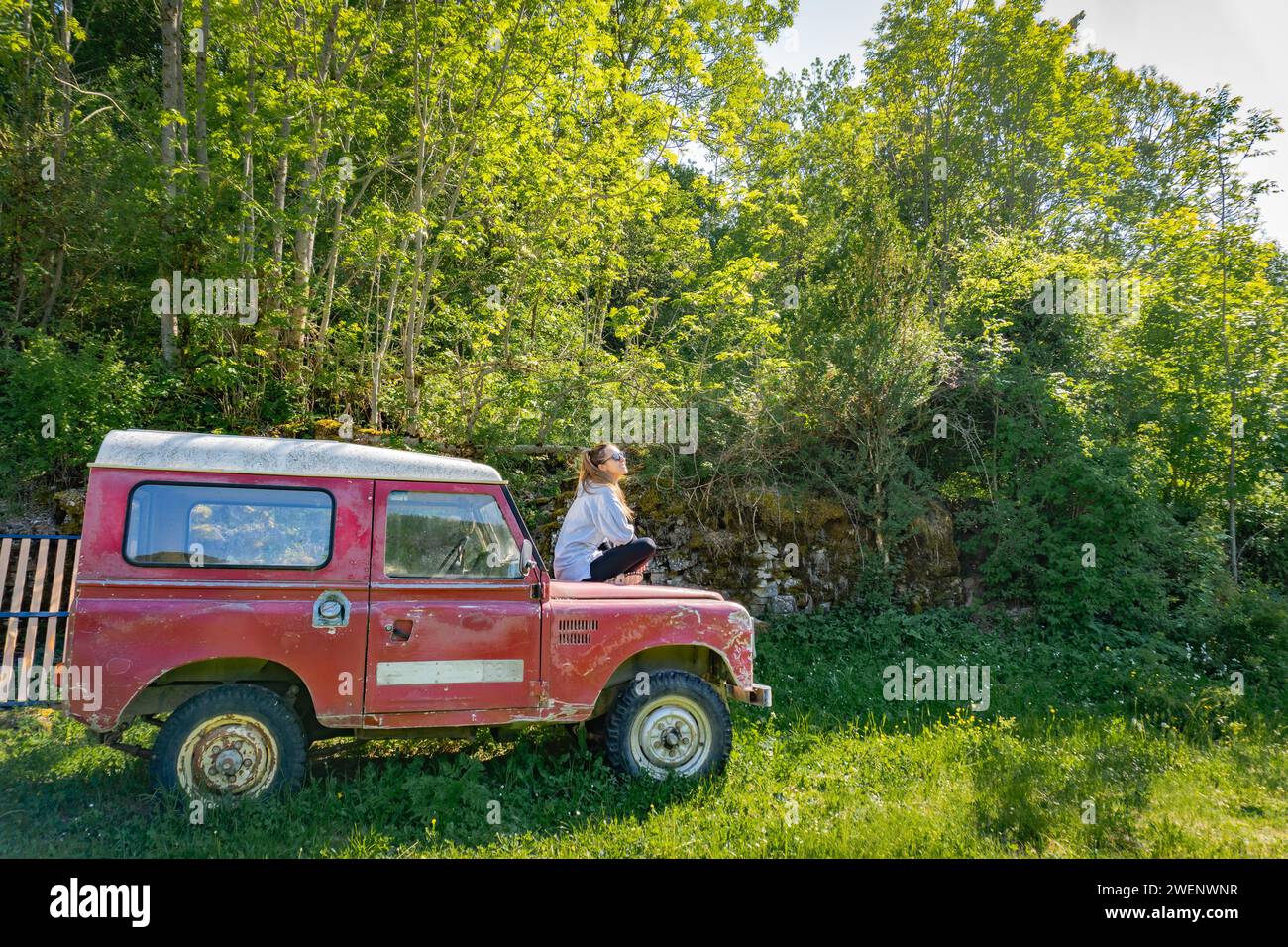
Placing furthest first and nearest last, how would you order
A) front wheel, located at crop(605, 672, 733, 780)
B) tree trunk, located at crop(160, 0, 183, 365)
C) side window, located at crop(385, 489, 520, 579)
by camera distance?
tree trunk, located at crop(160, 0, 183, 365) → front wheel, located at crop(605, 672, 733, 780) → side window, located at crop(385, 489, 520, 579)

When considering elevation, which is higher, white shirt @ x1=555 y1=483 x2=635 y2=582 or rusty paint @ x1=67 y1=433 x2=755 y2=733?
white shirt @ x1=555 y1=483 x2=635 y2=582

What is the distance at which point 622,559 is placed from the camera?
19.6ft

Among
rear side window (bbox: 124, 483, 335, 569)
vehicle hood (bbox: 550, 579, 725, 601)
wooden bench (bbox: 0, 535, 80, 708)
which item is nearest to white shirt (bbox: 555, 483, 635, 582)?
vehicle hood (bbox: 550, 579, 725, 601)

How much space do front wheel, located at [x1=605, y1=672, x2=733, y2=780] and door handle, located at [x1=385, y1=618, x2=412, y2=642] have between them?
1.51 meters

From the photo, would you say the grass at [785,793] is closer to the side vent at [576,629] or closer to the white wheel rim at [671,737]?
the white wheel rim at [671,737]

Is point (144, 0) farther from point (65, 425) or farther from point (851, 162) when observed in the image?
point (851, 162)

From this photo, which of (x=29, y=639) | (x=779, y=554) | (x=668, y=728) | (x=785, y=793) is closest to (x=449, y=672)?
(x=668, y=728)

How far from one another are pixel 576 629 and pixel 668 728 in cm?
101

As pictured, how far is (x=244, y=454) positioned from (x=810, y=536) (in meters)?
7.63

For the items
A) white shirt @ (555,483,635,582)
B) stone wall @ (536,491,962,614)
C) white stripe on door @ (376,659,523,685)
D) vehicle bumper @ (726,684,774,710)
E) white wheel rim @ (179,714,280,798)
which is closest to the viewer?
white wheel rim @ (179,714,280,798)

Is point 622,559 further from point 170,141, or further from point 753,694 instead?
point 170,141

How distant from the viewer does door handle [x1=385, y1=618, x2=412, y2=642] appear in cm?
470

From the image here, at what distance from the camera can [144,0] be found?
1484cm

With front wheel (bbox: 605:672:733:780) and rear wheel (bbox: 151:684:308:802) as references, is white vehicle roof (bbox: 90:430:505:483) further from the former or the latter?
front wheel (bbox: 605:672:733:780)
